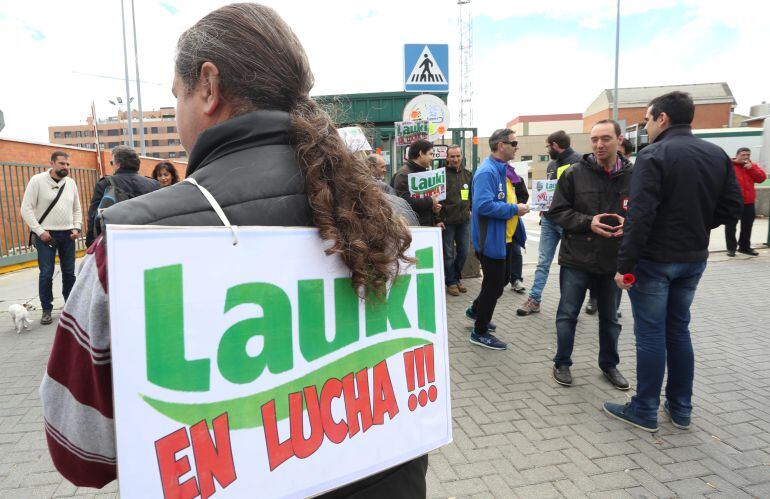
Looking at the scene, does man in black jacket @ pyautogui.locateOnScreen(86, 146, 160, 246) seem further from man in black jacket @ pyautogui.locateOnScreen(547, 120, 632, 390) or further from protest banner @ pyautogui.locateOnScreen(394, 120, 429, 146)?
man in black jacket @ pyautogui.locateOnScreen(547, 120, 632, 390)

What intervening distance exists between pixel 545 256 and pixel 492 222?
201cm

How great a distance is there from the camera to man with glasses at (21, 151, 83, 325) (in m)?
5.96

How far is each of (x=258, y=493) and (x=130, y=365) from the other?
1.21 ft

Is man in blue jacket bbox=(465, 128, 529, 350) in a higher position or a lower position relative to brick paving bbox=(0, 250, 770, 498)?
higher

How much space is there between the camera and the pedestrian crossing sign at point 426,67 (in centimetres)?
711

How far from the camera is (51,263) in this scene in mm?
6035

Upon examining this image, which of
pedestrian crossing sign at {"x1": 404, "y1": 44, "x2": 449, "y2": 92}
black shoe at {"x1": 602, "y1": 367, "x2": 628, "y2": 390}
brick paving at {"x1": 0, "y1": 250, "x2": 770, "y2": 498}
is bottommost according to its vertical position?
brick paving at {"x1": 0, "y1": 250, "x2": 770, "y2": 498}

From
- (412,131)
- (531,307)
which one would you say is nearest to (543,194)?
(531,307)

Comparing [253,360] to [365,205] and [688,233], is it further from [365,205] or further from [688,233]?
[688,233]

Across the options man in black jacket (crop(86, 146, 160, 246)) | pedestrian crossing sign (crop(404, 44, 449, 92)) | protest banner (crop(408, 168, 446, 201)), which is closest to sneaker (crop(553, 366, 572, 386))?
protest banner (crop(408, 168, 446, 201))

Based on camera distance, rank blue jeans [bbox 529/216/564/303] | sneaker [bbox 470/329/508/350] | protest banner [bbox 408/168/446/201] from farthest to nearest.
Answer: blue jeans [bbox 529/216/564/303] < protest banner [bbox 408/168/446/201] < sneaker [bbox 470/329/508/350]

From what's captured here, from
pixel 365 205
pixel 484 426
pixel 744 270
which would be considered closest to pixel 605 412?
pixel 484 426

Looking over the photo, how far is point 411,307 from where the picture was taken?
126cm

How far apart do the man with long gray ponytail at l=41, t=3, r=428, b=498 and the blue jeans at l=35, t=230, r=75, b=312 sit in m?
5.81
